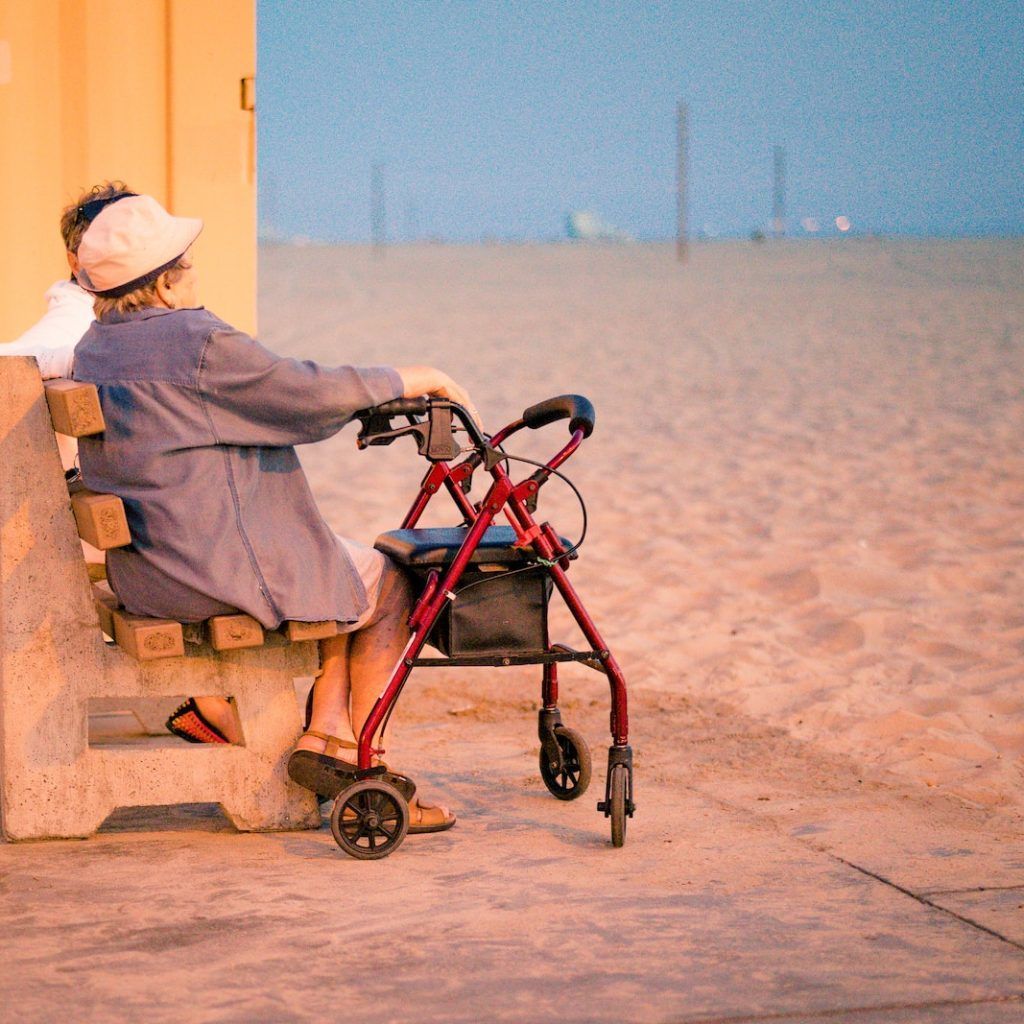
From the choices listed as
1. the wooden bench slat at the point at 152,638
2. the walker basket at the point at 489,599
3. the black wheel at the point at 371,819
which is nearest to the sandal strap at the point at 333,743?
the black wheel at the point at 371,819

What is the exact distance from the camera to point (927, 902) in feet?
11.9

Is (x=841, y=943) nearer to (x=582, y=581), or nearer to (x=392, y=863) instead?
(x=392, y=863)

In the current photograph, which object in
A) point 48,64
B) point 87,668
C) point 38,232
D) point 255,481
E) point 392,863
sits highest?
point 48,64

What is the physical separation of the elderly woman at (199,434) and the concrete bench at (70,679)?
16cm

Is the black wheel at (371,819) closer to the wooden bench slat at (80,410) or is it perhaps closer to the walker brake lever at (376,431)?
the walker brake lever at (376,431)

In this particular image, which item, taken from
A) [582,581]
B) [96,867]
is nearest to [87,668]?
[96,867]

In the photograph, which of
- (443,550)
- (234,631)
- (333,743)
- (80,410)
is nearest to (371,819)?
(333,743)

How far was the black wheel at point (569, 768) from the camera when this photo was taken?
446 cm

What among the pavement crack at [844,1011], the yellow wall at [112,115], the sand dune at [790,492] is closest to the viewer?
A: the pavement crack at [844,1011]

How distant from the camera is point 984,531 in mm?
8602

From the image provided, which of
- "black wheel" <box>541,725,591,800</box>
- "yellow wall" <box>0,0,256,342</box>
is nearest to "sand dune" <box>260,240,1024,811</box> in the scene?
"black wheel" <box>541,725,591,800</box>

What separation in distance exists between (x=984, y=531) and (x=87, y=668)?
229 inches

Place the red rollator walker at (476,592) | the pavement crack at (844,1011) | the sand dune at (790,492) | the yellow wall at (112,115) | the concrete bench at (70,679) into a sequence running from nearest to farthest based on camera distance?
the pavement crack at (844,1011) < the red rollator walker at (476,592) < the concrete bench at (70,679) < the sand dune at (790,492) < the yellow wall at (112,115)

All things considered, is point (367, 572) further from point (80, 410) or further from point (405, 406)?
point (80, 410)
